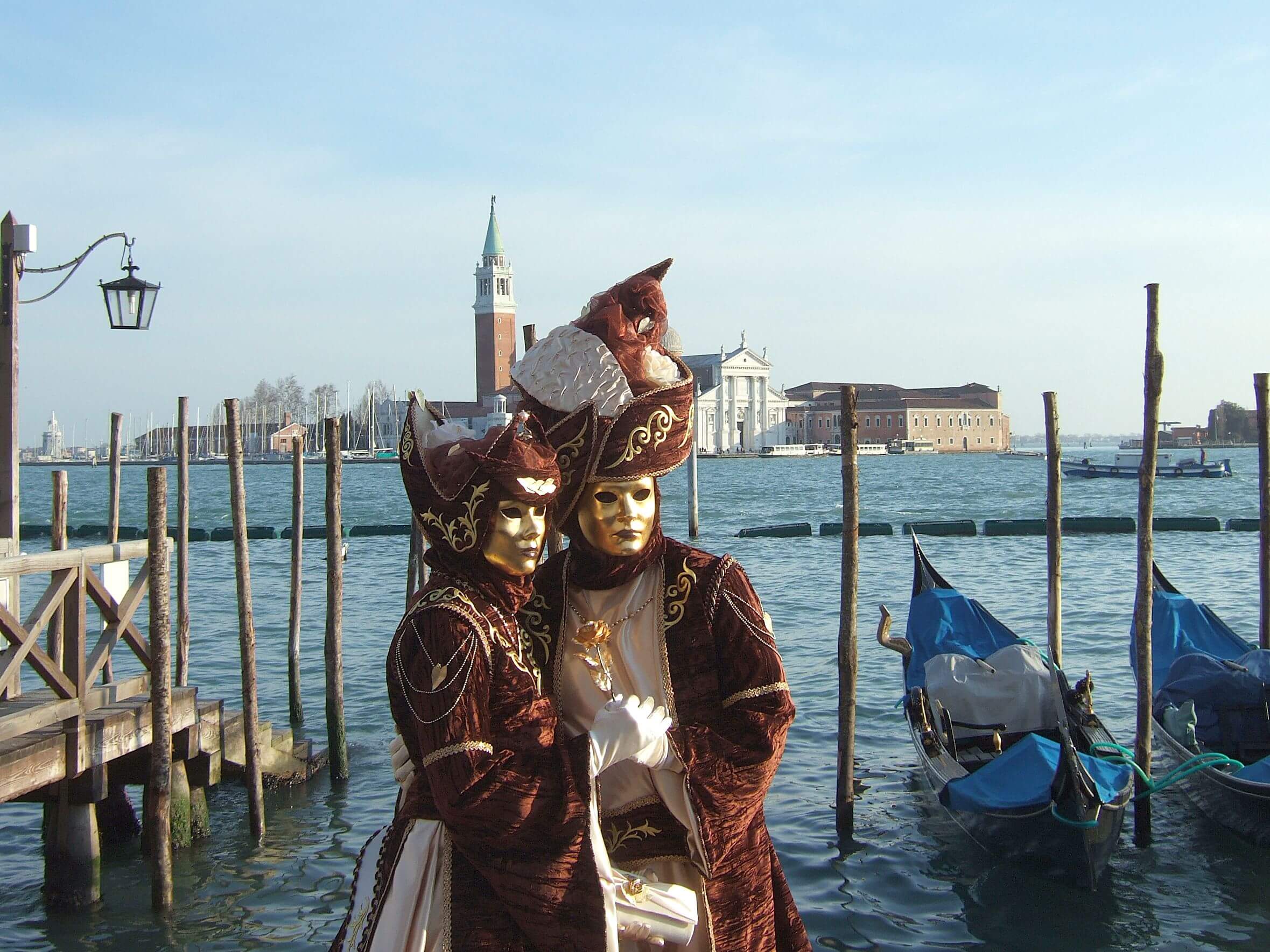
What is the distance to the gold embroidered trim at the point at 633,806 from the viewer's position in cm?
205

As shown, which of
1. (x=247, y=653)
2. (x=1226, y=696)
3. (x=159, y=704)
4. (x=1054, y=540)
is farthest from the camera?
(x=1054, y=540)

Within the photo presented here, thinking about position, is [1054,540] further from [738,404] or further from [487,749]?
[738,404]

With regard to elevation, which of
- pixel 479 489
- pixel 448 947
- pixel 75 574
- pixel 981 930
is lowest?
pixel 981 930

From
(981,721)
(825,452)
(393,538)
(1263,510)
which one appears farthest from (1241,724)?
(825,452)

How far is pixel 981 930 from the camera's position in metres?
4.95

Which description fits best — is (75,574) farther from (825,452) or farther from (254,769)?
(825,452)

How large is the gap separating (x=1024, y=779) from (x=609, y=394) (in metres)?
3.94

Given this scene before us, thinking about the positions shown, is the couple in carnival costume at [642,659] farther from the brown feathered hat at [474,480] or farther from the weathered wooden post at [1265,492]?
the weathered wooden post at [1265,492]

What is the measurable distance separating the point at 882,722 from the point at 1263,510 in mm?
2748

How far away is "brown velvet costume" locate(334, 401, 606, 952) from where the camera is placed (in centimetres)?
184

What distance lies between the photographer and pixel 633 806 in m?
2.05

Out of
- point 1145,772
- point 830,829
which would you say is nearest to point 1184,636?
point 1145,772

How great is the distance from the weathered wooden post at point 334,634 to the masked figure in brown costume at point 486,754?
5.06 m

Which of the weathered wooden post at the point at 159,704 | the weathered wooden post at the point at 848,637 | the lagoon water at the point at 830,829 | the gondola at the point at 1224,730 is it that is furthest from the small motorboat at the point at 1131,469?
the weathered wooden post at the point at 159,704
